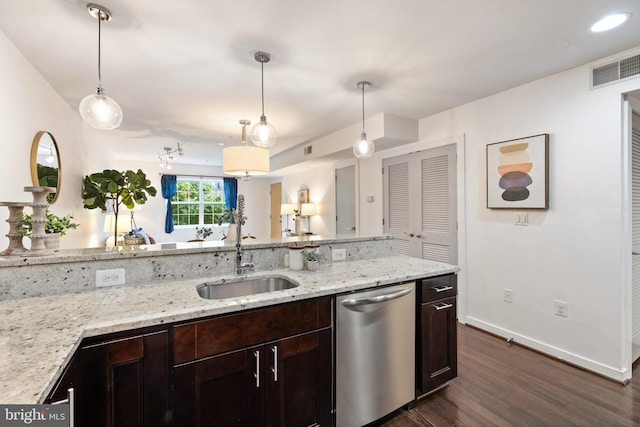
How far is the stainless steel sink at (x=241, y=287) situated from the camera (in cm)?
171

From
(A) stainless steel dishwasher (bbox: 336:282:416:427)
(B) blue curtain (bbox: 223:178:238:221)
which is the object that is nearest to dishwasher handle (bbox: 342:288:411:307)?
(A) stainless steel dishwasher (bbox: 336:282:416:427)

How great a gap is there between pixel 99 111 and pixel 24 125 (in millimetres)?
1122

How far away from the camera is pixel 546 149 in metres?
2.60

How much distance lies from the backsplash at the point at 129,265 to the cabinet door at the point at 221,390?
63 centimetres

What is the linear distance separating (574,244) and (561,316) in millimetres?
646

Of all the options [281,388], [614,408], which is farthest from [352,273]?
[614,408]

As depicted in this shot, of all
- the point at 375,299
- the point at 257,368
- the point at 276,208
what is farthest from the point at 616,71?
the point at 276,208

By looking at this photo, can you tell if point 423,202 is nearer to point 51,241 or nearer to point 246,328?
point 246,328

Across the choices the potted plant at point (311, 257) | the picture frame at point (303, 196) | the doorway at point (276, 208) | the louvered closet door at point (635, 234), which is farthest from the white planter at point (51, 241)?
the doorway at point (276, 208)

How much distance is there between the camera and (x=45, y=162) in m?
2.49

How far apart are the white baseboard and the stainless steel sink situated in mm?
2479

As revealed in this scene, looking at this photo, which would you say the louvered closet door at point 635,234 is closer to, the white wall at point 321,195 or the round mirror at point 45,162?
the white wall at point 321,195

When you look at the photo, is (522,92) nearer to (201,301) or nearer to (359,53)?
(359,53)

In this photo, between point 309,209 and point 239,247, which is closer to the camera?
point 239,247
